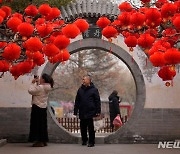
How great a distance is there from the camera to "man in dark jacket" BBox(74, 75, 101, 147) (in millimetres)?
11523

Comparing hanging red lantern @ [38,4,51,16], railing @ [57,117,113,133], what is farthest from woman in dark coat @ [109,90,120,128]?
hanging red lantern @ [38,4,51,16]

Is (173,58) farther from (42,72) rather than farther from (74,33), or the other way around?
(42,72)

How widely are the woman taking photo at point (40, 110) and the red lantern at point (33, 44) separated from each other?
4605 millimetres

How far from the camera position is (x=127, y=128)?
41.2 feet

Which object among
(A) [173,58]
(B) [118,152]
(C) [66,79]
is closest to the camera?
(A) [173,58]

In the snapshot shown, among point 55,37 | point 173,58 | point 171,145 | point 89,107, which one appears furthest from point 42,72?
point 173,58

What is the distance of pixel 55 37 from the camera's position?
22.5 ft

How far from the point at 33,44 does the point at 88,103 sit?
202 inches

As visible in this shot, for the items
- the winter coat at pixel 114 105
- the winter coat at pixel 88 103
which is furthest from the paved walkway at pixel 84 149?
the winter coat at pixel 114 105

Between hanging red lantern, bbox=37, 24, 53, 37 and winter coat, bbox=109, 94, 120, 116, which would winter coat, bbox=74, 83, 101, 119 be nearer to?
winter coat, bbox=109, 94, 120, 116

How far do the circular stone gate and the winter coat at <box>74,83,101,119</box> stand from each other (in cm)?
107

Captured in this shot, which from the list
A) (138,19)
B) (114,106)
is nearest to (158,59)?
(138,19)

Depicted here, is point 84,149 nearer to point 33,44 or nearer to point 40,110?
point 40,110

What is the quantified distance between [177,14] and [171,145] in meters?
5.80
